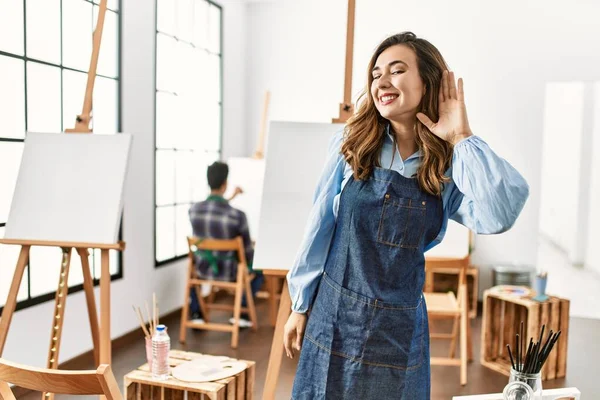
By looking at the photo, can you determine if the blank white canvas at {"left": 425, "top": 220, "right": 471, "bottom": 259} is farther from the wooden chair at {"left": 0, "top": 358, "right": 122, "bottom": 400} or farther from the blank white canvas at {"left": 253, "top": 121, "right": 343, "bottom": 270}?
the wooden chair at {"left": 0, "top": 358, "right": 122, "bottom": 400}

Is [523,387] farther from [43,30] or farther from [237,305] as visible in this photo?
[43,30]

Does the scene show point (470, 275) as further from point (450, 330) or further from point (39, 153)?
point (39, 153)

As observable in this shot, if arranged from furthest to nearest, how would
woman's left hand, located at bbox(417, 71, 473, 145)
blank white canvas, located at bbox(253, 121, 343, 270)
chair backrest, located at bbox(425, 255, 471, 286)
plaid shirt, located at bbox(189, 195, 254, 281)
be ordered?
plaid shirt, located at bbox(189, 195, 254, 281), chair backrest, located at bbox(425, 255, 471, 286), blank white canvas, located at bbox(253, 121, 343, 270), woman's left hand, located at bbox(417, 71, 473, 145)

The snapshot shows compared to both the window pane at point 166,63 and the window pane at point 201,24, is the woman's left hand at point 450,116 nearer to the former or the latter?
the window pane at point 166,63

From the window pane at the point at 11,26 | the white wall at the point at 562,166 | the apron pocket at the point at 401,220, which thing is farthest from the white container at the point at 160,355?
the white wall at the point at 562,166

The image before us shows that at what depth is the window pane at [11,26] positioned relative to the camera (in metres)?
3.16

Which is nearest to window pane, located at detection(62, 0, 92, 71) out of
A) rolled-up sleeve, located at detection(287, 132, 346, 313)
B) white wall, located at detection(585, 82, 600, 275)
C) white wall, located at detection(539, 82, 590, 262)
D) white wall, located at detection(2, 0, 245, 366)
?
white wall, located at detection(2, 0, 245, 366)

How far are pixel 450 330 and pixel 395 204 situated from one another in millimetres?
3482

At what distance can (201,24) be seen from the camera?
548cm

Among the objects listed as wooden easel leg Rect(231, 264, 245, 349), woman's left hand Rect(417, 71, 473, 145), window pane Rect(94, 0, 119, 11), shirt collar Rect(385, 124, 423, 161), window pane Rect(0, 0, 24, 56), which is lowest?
wooden easel leg Rect(231, 264, 245, 349)

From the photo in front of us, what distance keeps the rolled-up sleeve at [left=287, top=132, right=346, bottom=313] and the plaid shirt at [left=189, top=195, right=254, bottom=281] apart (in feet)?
8.95

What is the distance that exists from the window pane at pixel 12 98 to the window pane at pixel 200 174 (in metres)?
2.22

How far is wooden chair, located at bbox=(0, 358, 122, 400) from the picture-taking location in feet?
4.64

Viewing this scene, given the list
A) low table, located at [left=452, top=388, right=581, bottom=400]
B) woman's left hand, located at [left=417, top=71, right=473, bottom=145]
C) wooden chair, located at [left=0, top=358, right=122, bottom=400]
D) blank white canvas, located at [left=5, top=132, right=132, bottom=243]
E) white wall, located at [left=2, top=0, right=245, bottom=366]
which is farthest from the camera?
white wall, located at [left=2, top=0, right=245, bottom=366]
